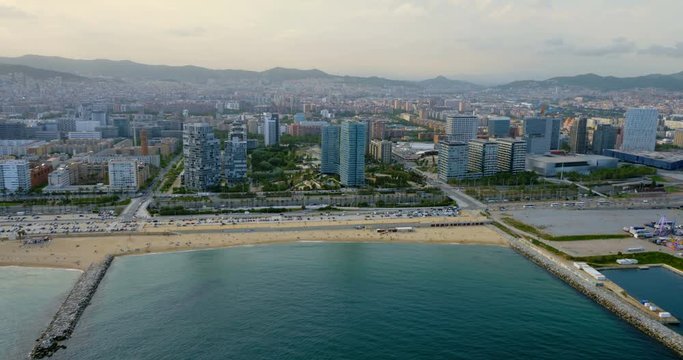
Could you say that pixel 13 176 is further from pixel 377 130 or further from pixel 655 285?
pixel 377 130

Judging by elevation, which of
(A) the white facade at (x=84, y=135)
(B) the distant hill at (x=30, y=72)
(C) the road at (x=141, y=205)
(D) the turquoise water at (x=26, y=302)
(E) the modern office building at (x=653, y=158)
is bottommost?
(D) the turquoise water at (x=26, y=302)

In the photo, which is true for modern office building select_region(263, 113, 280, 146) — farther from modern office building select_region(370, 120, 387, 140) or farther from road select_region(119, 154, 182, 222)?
road select_region(119, 154, 182, 222)

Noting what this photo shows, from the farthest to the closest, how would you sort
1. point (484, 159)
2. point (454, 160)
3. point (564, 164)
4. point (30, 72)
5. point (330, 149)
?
1. point (30, 72)
2. point (564, 164)
3. point (484, 159)
4. point (330, 149)
5. point (454, 160)

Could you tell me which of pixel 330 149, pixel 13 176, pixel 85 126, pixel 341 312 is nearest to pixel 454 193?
pixel 330 149

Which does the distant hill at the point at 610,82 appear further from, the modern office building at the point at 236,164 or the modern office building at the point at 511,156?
the modern office building at the point at 236,164

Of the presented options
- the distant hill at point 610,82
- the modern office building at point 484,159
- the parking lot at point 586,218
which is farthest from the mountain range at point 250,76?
the parking lot at point 586,218

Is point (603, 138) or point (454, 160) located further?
point (603, 138)

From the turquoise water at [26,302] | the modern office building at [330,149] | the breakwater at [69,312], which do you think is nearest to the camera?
the breakwater at [69,312]

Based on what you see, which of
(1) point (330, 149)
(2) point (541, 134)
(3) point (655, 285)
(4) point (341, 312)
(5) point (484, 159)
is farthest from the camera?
(2) point (541, 134)

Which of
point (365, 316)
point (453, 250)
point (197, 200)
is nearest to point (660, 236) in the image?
point (453, 250)
